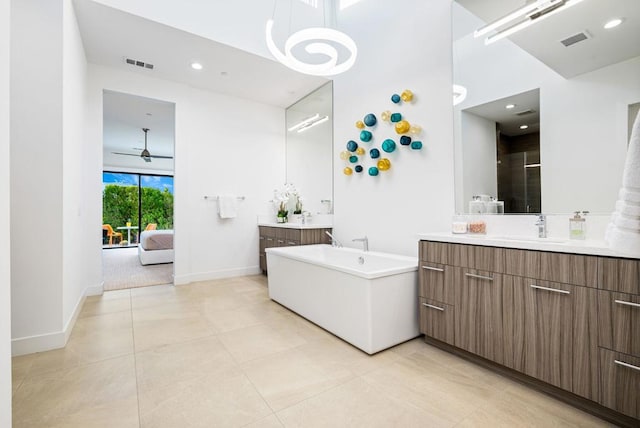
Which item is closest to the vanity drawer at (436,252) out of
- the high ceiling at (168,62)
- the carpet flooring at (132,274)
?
the high ceiling at (168,62)

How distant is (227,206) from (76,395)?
10.3 ft

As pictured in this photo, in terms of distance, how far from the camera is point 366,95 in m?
3.50

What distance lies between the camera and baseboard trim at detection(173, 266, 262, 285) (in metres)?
4.27

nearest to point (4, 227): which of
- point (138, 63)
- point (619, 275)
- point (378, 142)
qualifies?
point (619, 275)

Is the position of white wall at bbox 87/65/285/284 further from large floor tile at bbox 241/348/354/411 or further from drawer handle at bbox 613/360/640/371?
drawer handle at bbox 613/360/640/371

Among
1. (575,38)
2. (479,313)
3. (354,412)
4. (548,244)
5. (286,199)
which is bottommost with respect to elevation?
(354,412)

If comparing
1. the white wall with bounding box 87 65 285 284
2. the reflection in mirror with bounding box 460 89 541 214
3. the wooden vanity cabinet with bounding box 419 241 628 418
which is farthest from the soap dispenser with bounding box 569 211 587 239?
the white wall with bounding box 87 65 285 284

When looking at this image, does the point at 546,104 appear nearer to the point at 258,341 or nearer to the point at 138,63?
the point at 258,341

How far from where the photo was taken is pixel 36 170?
2.23 metres

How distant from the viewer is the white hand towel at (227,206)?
4.56 meters

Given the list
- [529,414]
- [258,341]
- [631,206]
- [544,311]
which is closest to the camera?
[631,206]

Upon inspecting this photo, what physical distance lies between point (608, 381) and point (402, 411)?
0.96 m

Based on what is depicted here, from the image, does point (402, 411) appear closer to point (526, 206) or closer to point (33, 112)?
point (526, 206)

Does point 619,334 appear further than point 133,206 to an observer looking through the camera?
No
